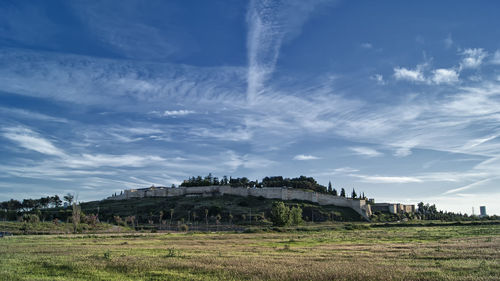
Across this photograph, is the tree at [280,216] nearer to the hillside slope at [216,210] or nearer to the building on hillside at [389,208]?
the hillside slope at [216,210]

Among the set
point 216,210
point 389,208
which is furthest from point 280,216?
point 389,208

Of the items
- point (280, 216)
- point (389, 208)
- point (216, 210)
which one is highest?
point (389, 208)

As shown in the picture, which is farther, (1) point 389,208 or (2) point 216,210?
(1) point 389,208

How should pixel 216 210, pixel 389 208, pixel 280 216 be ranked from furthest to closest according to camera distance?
pixel 389 208
pixel 216 210
pixel 280 216

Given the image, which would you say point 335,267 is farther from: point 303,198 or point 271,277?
point 303,198

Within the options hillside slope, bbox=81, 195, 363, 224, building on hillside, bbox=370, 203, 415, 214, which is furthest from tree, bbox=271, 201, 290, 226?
building on hillside, bbox=370, 203, 415, 214

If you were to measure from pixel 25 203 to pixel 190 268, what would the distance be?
212 m

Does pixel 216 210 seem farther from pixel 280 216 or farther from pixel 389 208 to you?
pixel 389 208

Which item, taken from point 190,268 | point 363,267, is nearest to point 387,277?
point 363,267

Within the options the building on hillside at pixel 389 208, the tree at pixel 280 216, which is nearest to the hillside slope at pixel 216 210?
the tree at pixel 280 216

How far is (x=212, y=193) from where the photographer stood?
625 ft

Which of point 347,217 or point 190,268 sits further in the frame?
point 347,217

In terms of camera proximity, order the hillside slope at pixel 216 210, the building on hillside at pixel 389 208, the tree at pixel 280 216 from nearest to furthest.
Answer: the tree at pixel 280 216 → the hillside slope at pixel 216 210 → the building on hillside at pixel 389 208

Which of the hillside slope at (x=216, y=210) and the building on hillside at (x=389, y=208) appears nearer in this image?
the hillside slope at (x=216, y=210)
